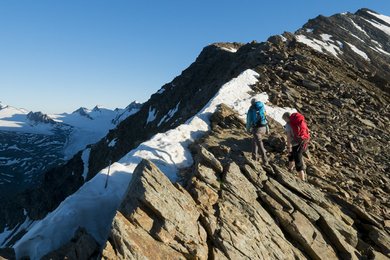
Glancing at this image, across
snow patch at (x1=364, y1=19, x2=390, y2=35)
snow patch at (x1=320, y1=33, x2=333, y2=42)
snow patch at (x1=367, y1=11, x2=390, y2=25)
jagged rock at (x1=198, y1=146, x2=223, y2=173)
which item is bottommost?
jagged rock at (x1=198, y1=146, x2=223, y2=173)

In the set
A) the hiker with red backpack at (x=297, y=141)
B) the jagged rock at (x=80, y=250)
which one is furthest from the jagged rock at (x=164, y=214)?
the hiker with red backpack at (x=297, y=141)

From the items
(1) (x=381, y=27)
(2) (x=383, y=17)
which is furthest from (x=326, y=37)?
(2) (x=383, y=17)

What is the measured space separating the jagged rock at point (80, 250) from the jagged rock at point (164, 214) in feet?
3.92

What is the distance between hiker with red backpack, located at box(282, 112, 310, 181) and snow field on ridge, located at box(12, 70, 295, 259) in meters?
4.46

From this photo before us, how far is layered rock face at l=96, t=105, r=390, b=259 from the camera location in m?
10.3

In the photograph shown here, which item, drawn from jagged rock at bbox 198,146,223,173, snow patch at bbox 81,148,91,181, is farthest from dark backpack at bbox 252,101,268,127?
snow patch at bbox 81,148,91,181

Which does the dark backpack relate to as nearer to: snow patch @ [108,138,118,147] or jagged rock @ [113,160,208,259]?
jagged rock @ [113,160,208,259]

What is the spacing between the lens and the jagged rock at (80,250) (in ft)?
32.9

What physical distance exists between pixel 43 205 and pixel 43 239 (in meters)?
78.6

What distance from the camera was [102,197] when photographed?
13062 millimetres

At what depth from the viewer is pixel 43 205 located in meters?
82.6

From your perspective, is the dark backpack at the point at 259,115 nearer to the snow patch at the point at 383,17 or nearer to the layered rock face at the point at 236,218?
the layered rock face at the point at 236,218

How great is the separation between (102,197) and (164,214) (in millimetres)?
3375

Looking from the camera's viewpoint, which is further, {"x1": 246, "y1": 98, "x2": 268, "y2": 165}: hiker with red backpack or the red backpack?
{"x1": 246, "y1": 98, "x2": 268, "y2": 165}: hiker with red backpack
